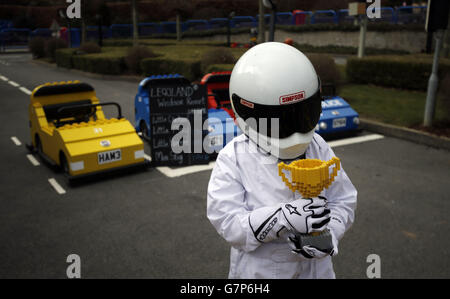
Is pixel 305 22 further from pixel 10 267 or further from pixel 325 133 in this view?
pixel 10 267

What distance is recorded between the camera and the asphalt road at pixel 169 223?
4059mm

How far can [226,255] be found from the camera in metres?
4.25

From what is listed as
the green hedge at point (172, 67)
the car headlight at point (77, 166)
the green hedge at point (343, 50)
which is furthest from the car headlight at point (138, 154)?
the green hedge at point (343, 50)

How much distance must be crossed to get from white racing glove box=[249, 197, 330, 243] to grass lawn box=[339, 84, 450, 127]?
26.2 ft

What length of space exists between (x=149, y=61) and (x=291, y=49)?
17.5 metres

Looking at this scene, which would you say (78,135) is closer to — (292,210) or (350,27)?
(292,210)

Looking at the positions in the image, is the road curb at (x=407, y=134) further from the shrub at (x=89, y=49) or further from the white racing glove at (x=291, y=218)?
the shrub at (x=89, y=49)

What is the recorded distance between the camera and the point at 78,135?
6.48m

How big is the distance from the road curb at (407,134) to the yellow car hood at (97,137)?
5.43m

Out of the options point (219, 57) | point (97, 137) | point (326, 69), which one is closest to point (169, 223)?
point (97, 137)

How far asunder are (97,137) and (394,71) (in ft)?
33.8

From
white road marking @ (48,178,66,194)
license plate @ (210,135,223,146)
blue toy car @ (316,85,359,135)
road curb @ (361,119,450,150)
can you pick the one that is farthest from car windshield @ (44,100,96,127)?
road curb @ (361,119,450,150)

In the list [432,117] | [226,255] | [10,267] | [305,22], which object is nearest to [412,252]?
[226,255]

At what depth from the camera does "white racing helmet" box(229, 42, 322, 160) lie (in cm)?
183
